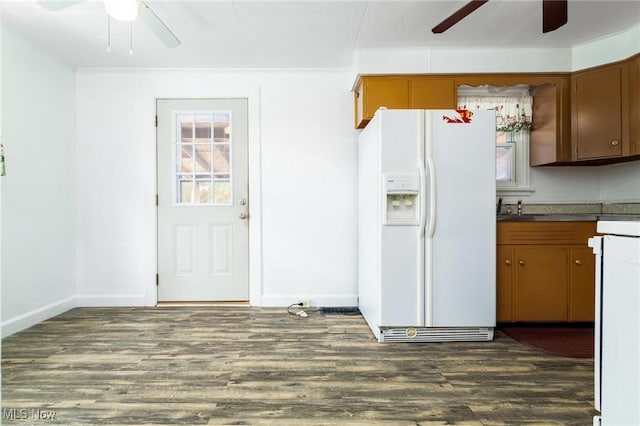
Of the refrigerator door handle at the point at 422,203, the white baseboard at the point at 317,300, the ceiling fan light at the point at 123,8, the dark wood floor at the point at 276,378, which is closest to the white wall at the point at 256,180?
the white baseboard at the point at 317,300

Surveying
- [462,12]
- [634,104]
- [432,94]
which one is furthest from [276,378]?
[634,104]

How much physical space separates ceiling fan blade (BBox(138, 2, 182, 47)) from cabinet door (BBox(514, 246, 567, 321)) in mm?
3178

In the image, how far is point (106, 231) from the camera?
3592 mm

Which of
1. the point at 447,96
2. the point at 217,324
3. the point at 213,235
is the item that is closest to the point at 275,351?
the point at 217,324

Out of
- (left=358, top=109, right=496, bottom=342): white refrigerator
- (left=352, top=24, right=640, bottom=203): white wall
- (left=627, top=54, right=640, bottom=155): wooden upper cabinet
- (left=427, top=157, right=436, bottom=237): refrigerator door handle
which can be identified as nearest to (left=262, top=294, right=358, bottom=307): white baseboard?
(left=358, top=109, right=496, bottom=342): white refrigerator

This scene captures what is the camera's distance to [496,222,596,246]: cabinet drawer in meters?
2.91

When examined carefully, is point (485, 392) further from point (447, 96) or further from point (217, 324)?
point (447, 96)

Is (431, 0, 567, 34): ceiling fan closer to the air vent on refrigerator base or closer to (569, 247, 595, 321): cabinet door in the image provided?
(569, 247, 595, 321): cabinet door

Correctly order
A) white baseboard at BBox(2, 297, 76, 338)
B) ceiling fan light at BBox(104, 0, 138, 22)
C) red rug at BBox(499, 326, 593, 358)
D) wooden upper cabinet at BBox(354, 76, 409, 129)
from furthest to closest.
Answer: wooden upper cabinet at BBox(354, 76, 409, 129)
white baseboard at BBox(2, 297, 76, 338)
red rug at BBox(499, 326, 593, 358)
ceiling fan light at BBox(104, 0, 138, 22)

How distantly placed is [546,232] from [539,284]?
1.46 ft

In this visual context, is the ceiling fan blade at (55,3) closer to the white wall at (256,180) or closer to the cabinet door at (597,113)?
the white wall at (256,180)

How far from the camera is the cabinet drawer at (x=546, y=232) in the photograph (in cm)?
291

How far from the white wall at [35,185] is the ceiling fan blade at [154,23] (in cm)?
145

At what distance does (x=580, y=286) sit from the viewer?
290 cm
